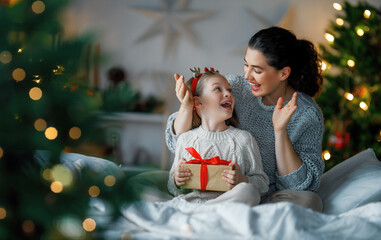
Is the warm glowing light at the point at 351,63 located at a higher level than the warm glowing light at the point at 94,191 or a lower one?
higher

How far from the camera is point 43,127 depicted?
0.76 metres

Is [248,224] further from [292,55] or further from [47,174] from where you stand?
[292,55]

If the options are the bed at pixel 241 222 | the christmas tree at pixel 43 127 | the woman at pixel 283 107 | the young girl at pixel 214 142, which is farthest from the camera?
the woman at pixel 283 107

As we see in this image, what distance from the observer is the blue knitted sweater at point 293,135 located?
5.97ft

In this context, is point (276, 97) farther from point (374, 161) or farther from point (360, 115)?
point (360, 115)

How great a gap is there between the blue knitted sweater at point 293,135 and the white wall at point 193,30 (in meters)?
2.26

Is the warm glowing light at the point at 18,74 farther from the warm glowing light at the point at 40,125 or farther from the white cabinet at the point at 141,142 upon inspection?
the white cabinet at the point at 141,142

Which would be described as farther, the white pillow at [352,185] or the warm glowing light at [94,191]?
the white pillow at [352,185]

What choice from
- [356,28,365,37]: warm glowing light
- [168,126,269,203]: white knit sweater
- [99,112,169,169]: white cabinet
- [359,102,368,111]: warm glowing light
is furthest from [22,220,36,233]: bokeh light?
[99,112,169,169]: white cabinet

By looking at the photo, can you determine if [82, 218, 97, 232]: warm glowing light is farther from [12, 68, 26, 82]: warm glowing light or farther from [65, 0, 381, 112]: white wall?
[65, 0, 381, 112]: white wall

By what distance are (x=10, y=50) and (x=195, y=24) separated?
363 centimetres

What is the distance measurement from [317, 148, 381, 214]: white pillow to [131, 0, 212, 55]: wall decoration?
8.31 ft

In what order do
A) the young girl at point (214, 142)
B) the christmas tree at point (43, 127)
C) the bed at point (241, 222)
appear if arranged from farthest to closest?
the young girl at point (214, 142) → the bed at point (241, 222) → the christmas tree at point (43, 127)

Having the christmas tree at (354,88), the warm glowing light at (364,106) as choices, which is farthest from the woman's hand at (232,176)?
the warm glowing light at (364,106)
